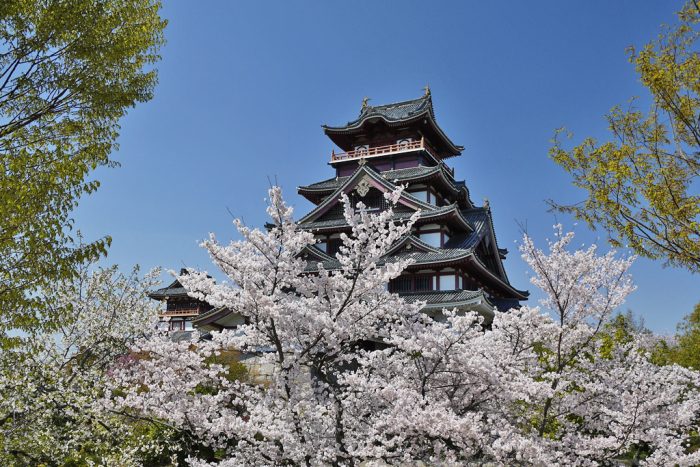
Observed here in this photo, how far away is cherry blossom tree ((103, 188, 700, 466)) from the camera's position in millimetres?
8258

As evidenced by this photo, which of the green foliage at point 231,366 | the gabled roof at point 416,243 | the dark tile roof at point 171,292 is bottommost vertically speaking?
the green foliage at point 231,366

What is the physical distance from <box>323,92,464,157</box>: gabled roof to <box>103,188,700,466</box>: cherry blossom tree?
78.1 feet

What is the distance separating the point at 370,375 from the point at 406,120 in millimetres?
24819

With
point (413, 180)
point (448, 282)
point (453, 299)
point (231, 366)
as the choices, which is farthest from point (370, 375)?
point (413, 180)

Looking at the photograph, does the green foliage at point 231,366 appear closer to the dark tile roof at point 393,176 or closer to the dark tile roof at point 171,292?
the dark tile roof at point 393,176

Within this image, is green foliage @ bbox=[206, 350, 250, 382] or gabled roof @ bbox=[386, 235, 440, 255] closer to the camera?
green foliage @ bbox=[206, 350, 250, 382]

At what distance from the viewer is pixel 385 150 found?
33500mm

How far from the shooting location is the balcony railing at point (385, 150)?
32.5 meters

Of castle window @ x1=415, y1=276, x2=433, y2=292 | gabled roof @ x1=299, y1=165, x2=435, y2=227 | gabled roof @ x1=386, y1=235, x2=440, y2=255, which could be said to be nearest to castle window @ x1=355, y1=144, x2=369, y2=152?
gabled roof @ x1=299, y1=165, x2=435, y2=227

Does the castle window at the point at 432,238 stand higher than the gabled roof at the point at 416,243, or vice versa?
the castle window at the point at 432,238

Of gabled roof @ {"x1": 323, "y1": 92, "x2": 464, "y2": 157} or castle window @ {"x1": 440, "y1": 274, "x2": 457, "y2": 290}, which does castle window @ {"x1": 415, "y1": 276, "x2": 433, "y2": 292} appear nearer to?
castle window @ {"x1": 440, "y1": 274, "x2": 457, "y2": 290}

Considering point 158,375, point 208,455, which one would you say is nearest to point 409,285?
point 208,455

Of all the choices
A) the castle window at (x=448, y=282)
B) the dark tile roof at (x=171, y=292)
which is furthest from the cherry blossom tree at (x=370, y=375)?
the dark tile roof at (x=171, y=292)

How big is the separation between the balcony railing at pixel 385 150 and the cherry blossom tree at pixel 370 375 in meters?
23.1
